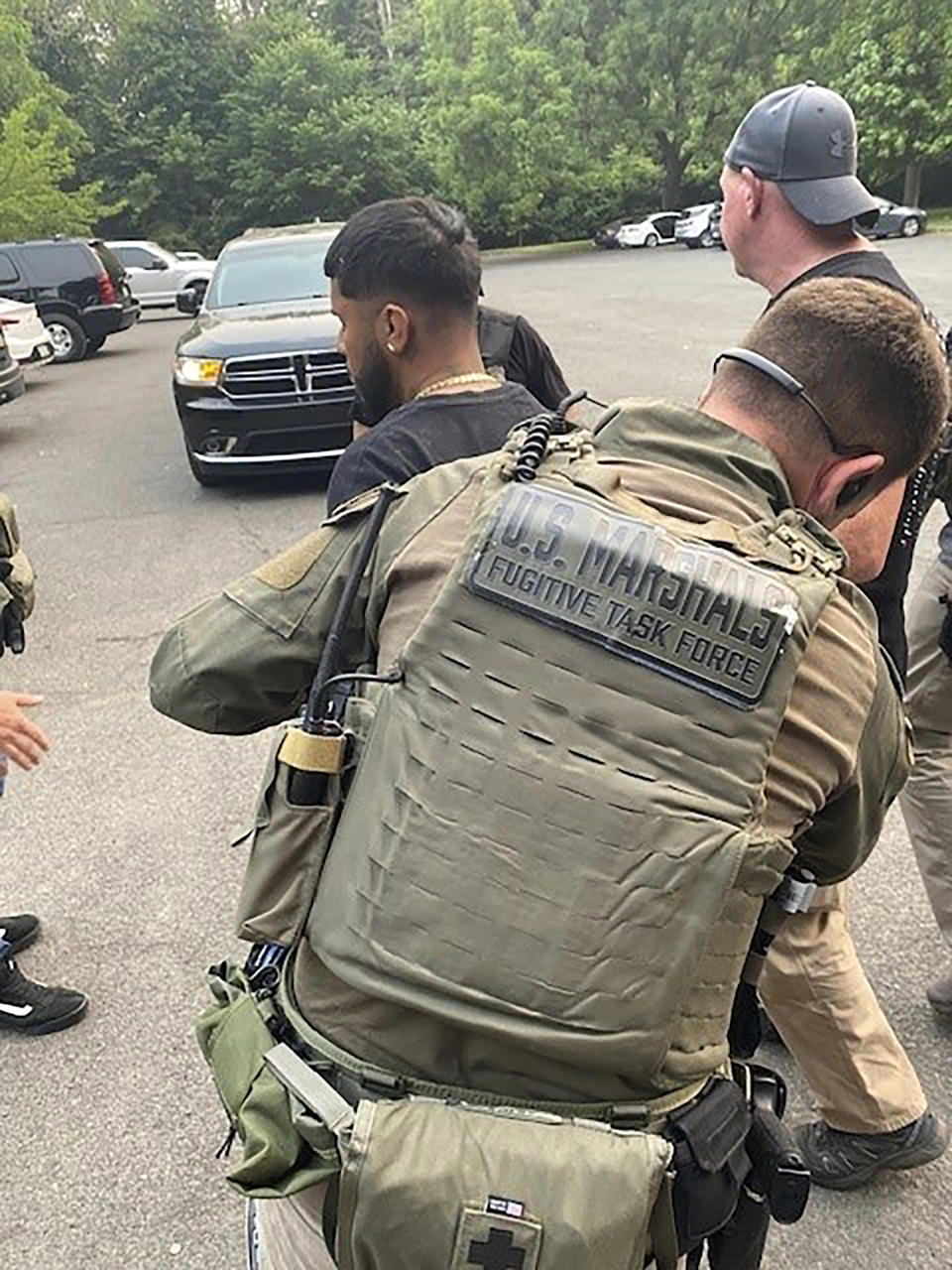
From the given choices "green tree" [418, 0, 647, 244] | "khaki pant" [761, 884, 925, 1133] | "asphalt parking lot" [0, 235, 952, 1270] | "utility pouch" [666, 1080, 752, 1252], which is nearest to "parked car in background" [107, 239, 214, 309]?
"green tree" [418, 0, 647, 244]

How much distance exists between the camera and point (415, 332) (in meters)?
2.30

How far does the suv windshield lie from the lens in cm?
930

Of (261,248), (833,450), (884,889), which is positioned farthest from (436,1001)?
(261,248)

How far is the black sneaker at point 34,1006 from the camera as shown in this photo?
10.4 ft

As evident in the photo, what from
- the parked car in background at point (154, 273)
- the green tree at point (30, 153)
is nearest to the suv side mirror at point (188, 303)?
the parked car in background at point (154, 273)

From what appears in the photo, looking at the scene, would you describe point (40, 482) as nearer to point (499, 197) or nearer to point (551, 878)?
point (551, 878)

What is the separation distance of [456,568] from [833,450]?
1.67ft

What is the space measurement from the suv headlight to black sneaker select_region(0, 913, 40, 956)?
5.53 metres

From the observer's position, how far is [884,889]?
367 cm

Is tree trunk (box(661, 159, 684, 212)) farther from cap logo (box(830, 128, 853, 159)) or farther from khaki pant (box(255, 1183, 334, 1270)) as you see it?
khaki pant (box(255, 1183, 334, 1270))

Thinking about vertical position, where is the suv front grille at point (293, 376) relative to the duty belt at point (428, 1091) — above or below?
below

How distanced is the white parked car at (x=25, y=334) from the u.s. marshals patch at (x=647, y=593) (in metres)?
13.7

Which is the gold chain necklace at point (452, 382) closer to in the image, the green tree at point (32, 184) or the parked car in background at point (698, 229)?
the green tree at point (32, 184)

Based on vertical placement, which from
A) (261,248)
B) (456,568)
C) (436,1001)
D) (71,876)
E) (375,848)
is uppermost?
(456,568)
